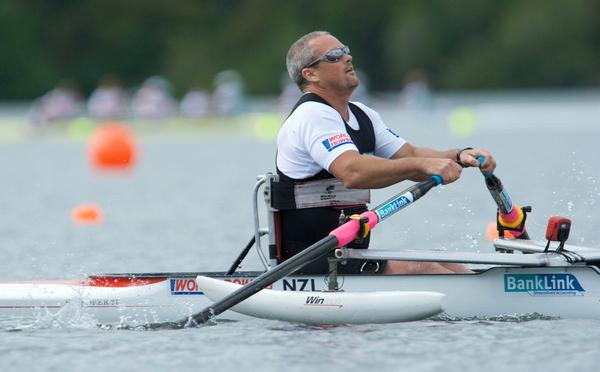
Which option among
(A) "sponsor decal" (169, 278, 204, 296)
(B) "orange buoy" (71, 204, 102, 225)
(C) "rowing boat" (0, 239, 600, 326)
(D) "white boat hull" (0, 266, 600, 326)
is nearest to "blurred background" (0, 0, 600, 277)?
(B) "orange buoy" (71, 204, 102, 225)

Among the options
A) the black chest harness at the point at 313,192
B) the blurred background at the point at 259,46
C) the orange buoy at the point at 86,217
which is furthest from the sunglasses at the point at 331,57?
the blurred background at the point at 259,46

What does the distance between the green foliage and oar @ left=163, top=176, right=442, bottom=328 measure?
46828 millimetres

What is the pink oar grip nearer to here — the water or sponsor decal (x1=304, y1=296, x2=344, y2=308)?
sponsor decal (x1=304, y1=296, x2=344, y2=308)

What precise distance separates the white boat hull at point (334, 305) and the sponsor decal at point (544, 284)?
1.56ft

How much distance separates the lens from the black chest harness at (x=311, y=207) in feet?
26.7

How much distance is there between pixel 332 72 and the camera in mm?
8094

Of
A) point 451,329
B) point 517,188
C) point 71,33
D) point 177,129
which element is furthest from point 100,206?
point 71,33

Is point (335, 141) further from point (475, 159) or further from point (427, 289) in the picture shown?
point (427, 289)

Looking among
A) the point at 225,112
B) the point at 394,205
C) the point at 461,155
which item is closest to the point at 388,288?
the point at 394,205

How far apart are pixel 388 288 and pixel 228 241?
18.4 ft

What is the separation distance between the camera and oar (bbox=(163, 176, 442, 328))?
773cm

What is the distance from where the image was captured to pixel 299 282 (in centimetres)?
816

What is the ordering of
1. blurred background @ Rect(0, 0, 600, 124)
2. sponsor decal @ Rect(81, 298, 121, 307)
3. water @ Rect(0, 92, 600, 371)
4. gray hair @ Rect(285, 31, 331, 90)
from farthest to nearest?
blurred background @ Rect(0, 0, 600, 124), sponsor decal @ Rect(81, 298, 121, 307), gray hair @ Rect(285, 31, 331, 90), water @ Rect(0, 92, 600, 371)

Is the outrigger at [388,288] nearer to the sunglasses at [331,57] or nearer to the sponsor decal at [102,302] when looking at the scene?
the sponsor decal at [102,302]
